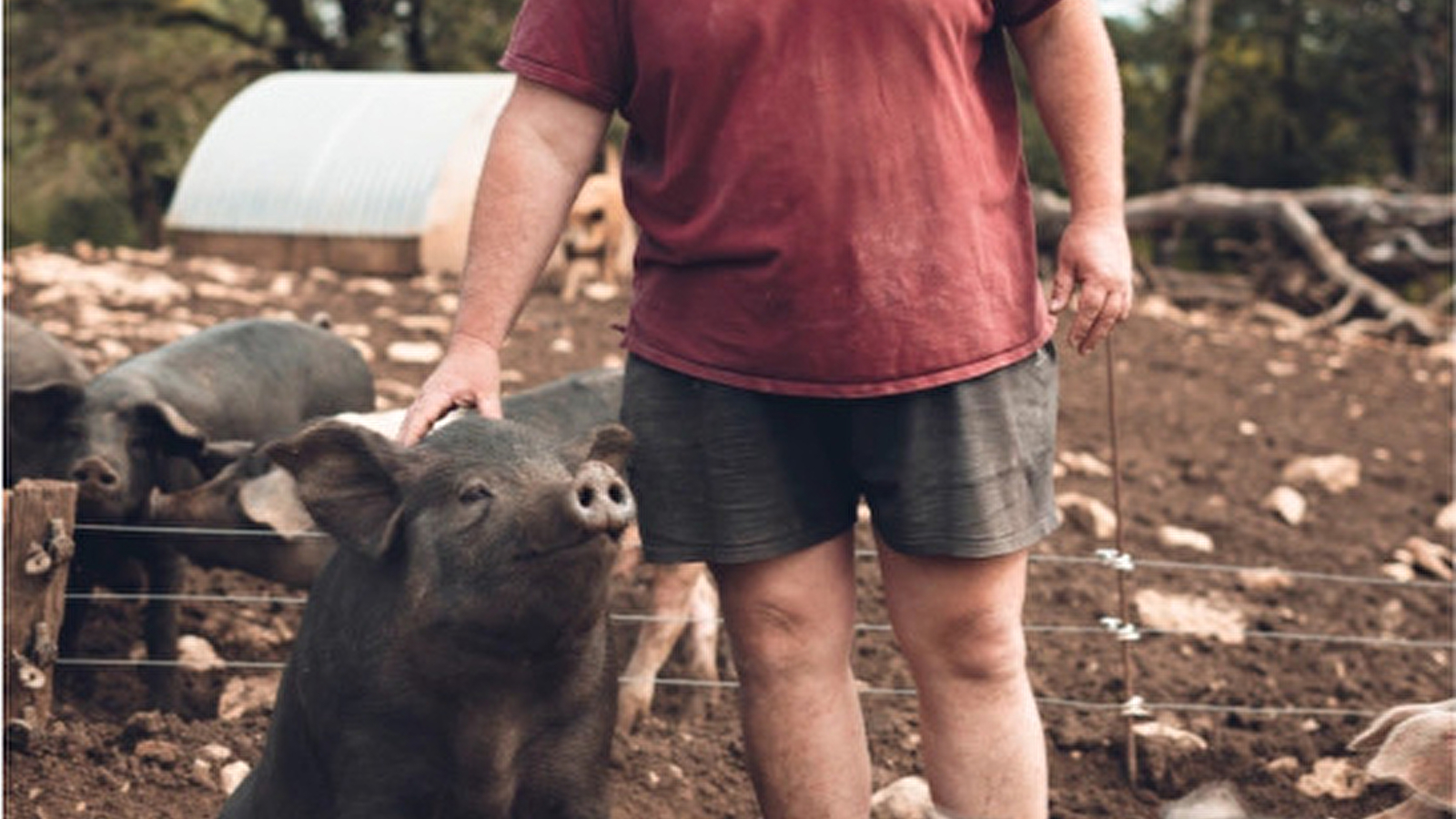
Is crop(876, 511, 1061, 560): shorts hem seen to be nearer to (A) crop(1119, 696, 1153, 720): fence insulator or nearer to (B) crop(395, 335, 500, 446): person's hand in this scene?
(B) crop(395, 335, 500, 446): person's hand

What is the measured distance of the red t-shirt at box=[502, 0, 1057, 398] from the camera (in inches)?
98.6

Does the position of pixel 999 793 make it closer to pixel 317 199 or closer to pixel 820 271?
pixel 820 271

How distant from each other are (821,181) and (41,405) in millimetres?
2371

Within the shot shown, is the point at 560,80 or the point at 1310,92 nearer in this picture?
the point at 560,80

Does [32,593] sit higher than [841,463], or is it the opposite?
[841,463]

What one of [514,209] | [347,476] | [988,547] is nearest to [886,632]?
[988,547]

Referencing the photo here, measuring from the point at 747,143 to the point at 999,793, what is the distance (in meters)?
0.91

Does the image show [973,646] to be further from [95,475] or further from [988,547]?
[95,475]

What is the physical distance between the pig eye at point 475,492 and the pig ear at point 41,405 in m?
Answer: 2.14

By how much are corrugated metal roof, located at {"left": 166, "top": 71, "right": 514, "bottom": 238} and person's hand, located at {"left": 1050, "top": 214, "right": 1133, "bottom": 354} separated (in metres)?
7.17

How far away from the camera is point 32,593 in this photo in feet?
11.7

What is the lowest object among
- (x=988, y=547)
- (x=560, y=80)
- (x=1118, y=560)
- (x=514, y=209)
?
(x=1118, y=560)

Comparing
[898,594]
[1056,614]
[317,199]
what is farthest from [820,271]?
[317,199]

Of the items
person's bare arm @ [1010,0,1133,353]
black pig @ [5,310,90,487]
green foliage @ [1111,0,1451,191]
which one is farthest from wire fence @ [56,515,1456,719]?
green foliage @ [1111,0,1451,191]
